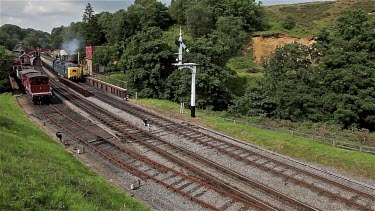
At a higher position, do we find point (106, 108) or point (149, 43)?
point (149, 43)

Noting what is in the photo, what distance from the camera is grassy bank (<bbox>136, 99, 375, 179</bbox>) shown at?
17.7 meters

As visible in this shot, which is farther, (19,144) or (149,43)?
(149,43)

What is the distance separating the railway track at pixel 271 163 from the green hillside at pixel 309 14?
43.8 m

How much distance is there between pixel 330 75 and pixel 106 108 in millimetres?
22021

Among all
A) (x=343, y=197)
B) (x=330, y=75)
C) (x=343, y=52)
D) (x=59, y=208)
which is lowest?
(x=343, y=197)

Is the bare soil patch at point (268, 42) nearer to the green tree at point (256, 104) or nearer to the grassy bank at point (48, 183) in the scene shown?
the green tree at point (256, 104)

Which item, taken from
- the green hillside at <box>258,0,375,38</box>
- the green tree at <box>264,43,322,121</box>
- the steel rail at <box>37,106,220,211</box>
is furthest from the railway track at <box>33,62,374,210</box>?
the green hillside at <box>258,0,375,38</box>

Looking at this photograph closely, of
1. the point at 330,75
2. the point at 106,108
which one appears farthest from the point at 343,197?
the point at 106,108

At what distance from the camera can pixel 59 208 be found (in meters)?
9.66

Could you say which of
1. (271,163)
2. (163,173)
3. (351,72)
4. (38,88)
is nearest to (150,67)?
(38,88)

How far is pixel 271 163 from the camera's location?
1841cm

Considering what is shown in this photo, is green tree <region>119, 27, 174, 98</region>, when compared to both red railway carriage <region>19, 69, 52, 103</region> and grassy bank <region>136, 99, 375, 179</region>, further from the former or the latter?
grassy bank <region>136, 99, 375, 179</region>

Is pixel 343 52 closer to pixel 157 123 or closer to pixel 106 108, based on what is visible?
pixel 157 123

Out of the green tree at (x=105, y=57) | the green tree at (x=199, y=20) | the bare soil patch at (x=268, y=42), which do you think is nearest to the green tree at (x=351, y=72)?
the bare soil patch at (x=268, y=42)
